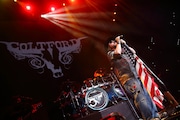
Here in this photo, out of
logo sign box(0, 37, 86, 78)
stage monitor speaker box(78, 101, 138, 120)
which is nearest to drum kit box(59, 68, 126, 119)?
stage monitor speaker box(78, 101, 138, 120)

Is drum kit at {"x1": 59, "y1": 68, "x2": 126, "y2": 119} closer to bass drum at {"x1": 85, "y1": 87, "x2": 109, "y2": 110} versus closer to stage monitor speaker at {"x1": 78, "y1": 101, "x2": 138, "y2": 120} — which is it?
bass drum at {"x1": 85, "y1": 87, "x2": 109, "y2": 110}

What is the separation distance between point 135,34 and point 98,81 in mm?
2734

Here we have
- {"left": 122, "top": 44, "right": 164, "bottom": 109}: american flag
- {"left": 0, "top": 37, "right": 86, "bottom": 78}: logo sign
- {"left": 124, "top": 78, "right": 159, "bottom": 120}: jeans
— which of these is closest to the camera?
{"left": 124, "top": 78, "right": 159, "bottom": 120}: jeans

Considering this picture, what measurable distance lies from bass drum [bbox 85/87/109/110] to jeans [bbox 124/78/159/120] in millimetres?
1013

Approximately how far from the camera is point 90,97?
4887mm

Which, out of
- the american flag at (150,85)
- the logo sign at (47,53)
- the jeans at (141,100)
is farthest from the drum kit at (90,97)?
the logo sign at (47,53)

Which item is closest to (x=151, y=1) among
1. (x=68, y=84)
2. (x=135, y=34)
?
(x=135, y=34)

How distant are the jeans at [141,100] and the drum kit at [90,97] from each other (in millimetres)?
1041

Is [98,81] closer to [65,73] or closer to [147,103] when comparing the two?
[65,73]

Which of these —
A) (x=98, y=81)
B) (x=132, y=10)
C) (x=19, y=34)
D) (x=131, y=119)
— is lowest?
(x=131, y=119)

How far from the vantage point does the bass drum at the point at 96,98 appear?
15.6ft

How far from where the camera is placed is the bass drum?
187 inches

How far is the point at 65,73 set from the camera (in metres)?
6.29

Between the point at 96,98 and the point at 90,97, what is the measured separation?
14 cm
